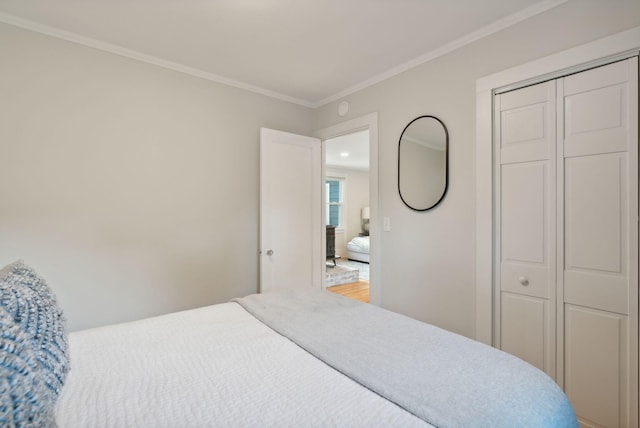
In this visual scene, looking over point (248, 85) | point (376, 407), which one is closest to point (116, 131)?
point (248, 85)

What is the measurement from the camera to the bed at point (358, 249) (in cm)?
710

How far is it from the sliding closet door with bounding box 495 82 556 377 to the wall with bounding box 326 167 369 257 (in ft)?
18.7

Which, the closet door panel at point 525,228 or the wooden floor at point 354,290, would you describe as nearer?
the closet door panel at point 525,228

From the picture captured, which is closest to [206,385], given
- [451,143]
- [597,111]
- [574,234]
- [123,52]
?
[574,234]

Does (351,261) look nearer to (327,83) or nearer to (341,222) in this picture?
(341,222)

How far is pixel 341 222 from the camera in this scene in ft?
25.7

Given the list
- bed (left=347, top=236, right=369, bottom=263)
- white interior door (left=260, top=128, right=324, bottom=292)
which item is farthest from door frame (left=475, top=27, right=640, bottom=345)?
bed (left=347, top=236, right=369, bottom=263)

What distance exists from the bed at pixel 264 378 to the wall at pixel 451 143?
896 mm

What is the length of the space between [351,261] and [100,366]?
21.8 feet

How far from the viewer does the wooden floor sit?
4.47 m

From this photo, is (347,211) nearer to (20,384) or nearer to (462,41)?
(462,41)

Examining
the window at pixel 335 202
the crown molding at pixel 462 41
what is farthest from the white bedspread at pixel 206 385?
the window at pixel 335 202

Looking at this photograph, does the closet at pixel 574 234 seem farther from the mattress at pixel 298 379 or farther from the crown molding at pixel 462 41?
the mattress at pixel 298 379

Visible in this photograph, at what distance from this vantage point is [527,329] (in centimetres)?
183
